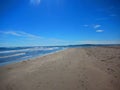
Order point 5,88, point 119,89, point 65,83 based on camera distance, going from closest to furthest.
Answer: point 119,89 < point 5,88 < point 65,83

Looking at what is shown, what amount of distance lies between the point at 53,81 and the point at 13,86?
2288mm

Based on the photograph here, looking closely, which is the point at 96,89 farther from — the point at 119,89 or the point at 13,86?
the point at 13,86

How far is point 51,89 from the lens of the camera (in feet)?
15.4

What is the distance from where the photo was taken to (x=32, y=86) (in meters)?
5.03

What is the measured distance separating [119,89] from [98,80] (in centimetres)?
115

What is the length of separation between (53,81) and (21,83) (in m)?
1.94

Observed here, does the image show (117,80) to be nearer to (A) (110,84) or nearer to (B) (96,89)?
(A) (110,84)

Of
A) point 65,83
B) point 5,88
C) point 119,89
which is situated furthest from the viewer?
point 65,83

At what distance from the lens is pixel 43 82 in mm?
5453

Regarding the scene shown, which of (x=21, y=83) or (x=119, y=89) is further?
(x=21, y=83)

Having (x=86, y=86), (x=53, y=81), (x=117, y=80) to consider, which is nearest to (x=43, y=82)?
(x=53, y=81)

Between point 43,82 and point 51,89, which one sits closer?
point 51,89

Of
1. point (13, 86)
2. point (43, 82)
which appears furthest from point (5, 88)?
point (43, 82)

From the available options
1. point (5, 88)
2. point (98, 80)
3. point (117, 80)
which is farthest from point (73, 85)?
point (5, 88)
